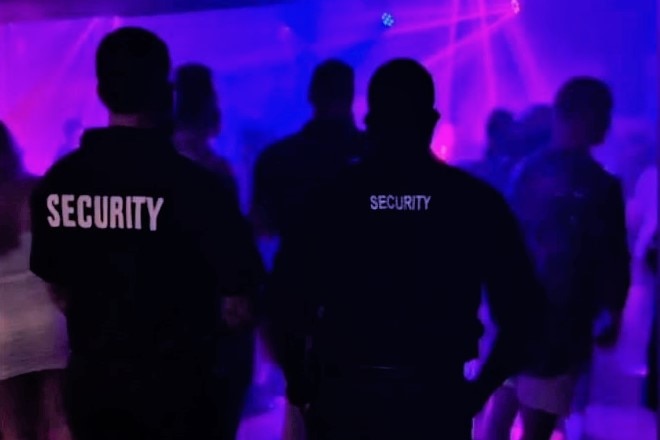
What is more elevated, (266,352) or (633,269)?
(633,269)

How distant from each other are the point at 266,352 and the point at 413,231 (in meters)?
0.82

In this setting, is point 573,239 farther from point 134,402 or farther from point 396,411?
point 134,402

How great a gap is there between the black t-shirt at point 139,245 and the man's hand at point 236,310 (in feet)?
0.10

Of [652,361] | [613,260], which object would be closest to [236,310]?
[613,260]

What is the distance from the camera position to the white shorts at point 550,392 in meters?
2.78

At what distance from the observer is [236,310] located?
262 centimetres

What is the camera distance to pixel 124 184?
98.0 inches

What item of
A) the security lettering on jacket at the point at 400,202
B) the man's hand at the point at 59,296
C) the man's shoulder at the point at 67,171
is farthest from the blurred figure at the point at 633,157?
the man's hand at the point at 59,296

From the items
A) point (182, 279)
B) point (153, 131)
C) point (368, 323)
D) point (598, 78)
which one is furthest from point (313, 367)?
point (598, 78)

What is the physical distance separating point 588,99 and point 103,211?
1462 millimetres

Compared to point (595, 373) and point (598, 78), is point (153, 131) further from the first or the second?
point (595, 373)

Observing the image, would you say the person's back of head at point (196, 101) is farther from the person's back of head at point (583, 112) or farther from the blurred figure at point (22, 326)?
the person's back of head at point (583, 112)

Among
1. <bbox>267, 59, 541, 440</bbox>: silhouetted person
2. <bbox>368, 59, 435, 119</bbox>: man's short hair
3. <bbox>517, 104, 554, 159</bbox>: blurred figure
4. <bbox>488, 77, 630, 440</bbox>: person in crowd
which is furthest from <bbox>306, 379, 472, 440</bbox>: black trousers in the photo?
<bbox>517, 104, 554, 159</bbox>: blurred figure

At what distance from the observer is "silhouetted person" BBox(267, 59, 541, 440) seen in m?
2.38
